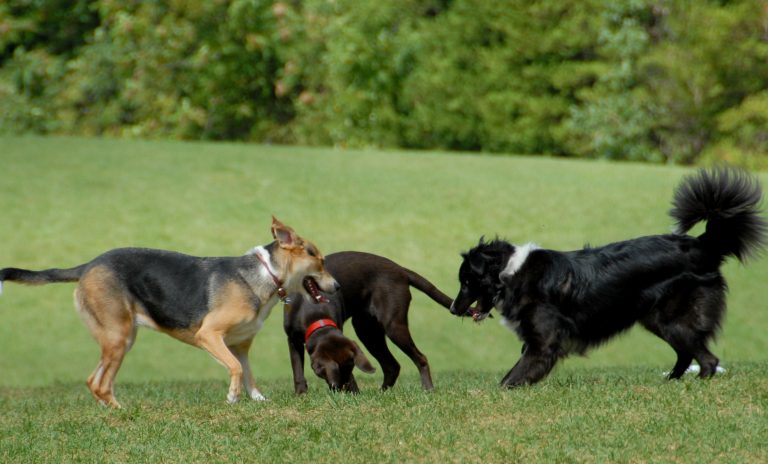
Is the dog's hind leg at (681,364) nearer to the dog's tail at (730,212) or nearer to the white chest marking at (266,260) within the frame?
the dog's tail at (730,212)

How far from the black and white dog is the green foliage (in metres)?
24.9

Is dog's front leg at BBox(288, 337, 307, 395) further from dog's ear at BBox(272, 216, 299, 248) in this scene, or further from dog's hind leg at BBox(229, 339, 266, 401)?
dog's ear at BBox(272, 216, 299, 248)

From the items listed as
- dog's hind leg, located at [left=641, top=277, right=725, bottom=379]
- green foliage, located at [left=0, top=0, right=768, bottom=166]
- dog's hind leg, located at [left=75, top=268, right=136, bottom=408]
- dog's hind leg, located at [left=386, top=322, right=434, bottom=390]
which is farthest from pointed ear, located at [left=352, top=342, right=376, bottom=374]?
green foliage, located at [left=0, top=0, right=768, bottom=166]

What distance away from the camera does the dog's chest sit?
357 inches

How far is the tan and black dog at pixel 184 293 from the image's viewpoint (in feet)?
29.6

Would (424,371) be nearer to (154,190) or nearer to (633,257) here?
(633,257)

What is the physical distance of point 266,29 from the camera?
37812 millimetres

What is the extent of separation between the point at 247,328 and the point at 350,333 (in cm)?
938

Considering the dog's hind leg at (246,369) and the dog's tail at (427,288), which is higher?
the dog's tail at (427,288)

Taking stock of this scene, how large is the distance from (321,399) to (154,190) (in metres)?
15.4

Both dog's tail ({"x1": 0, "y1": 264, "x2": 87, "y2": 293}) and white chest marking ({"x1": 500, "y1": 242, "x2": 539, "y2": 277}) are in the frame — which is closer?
white chest marking ({"x1": 500, "y1": 242, "x2": 539, "y2": 277})

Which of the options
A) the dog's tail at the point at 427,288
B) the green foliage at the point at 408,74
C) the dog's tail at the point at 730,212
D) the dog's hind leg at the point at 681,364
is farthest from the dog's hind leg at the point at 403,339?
the green foliage at the point at 408,74

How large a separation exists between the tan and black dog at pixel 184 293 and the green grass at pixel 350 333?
52 centimetres

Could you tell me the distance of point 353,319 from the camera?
9.95m
